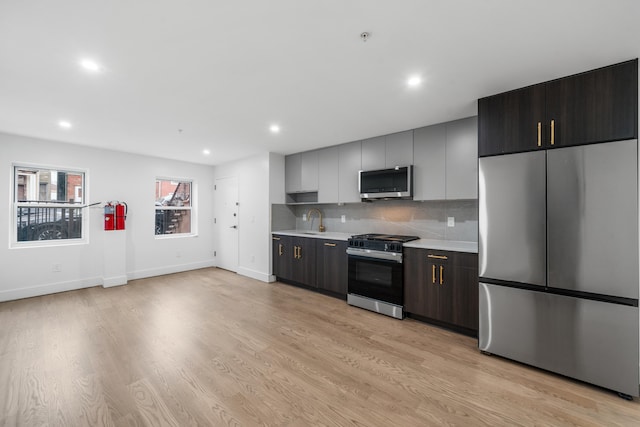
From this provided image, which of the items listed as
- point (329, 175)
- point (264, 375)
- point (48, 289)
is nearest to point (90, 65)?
point (264, 375)

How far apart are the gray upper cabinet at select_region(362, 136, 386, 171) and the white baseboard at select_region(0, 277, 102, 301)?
5091 mm

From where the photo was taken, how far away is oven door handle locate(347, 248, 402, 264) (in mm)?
3352

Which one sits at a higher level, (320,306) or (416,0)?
(416,0)

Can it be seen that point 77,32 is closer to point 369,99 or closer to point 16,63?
point 16,63

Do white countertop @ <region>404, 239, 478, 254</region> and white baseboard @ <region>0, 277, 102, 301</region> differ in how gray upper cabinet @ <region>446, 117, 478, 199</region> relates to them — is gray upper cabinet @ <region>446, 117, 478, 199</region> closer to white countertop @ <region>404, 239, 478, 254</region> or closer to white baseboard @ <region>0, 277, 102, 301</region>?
white countertop @ <region>404, 239, 478, 254</region>

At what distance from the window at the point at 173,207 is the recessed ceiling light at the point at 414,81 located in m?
5.34

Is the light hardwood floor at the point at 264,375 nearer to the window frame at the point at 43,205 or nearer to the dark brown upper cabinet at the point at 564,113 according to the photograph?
the window frame at the point at 43,205

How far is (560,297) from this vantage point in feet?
7.18

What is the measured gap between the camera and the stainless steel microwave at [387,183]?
3.58 metres

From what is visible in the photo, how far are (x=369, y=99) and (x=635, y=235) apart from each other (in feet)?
7.76

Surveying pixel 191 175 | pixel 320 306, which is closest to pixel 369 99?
pixel 320 306

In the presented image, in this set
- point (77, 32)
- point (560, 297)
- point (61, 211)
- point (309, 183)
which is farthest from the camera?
point (309, 183)

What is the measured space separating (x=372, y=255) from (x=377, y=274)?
26cm

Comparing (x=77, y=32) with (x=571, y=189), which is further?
(x=571, y=189)
